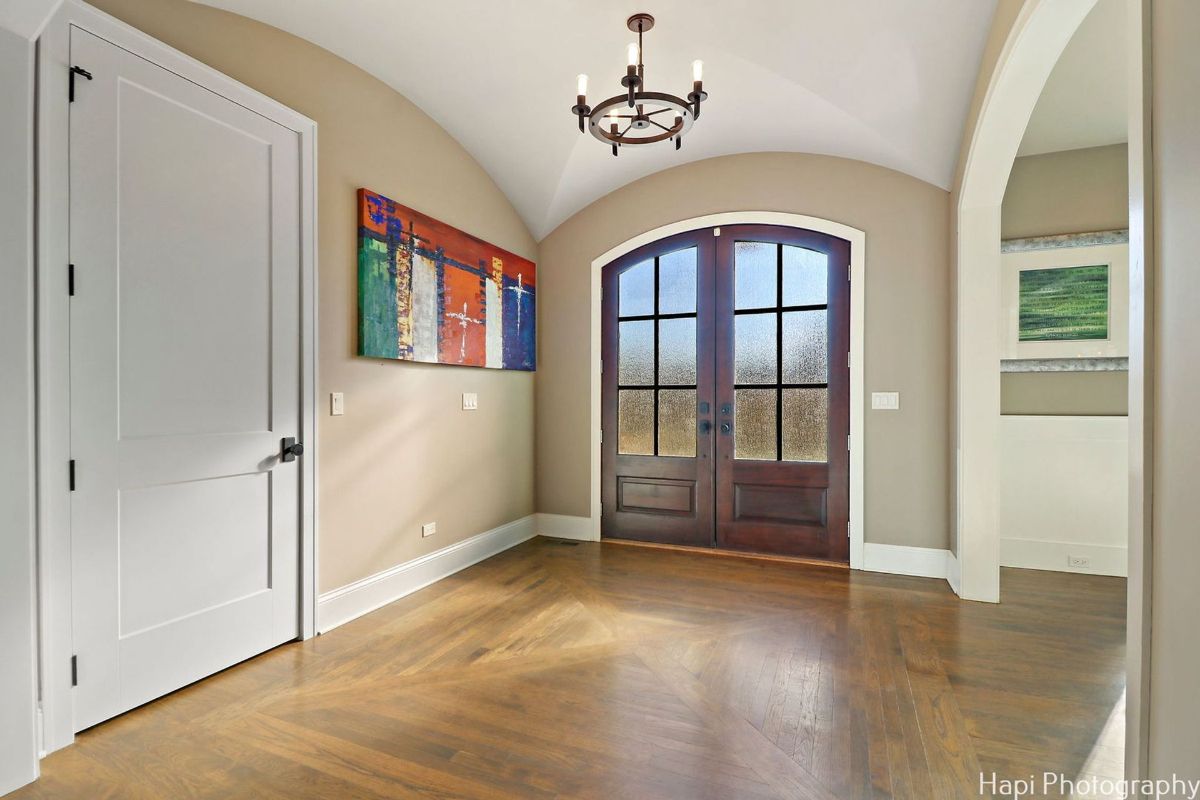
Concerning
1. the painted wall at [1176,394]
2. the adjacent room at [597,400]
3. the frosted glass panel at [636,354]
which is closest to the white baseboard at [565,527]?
the adjacent room at [597,400]

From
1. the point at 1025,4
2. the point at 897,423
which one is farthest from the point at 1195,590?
the point at 897,423

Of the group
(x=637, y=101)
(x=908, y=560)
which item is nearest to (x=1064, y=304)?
(x=908, y=560)

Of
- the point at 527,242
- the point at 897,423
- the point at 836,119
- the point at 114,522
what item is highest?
the point at 836,119

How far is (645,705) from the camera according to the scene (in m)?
2.31

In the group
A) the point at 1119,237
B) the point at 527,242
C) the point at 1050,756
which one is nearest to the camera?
the point at 1050,756

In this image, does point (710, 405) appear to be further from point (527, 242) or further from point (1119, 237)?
point (1119, 237)

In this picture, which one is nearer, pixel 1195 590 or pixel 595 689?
pixel 1195 590

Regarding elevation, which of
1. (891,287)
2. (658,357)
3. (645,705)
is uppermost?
(891,287)

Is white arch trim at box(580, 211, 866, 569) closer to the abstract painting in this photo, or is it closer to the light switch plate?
the light switch plate

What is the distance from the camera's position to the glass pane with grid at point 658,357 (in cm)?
466

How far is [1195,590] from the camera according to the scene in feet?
3.86

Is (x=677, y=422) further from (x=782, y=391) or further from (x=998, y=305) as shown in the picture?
(x=998, y=305)

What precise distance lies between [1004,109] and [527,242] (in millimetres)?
3229

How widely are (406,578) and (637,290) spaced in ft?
8.77
